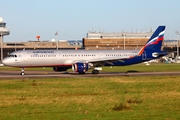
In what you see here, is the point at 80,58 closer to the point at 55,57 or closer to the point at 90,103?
the point at 55,57

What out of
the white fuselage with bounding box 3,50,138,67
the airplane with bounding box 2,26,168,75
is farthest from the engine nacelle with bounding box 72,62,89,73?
the white fuselage with bounding box 3,50,138,67

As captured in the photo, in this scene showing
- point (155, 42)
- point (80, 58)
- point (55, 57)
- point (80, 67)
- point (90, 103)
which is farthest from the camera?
point (155, 42)

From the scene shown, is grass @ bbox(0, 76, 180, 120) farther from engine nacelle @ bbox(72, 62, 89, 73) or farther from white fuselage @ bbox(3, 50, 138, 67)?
white fuselage @ bbox(3, 50, 138, 67)

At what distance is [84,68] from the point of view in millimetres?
52375

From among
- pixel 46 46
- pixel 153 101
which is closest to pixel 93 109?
pixel 153 101

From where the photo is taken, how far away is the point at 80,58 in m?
56.0

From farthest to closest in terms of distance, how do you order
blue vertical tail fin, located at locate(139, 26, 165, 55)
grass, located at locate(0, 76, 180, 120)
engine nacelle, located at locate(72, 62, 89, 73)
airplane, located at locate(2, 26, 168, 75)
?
1. blue vertical tail fin, located at locate(139, 26, 165, 55)
2. airplane, located at locate(2, 26, 168, 75)
3. engine nacelle, located at locate(72, 62, 89, 73)
4. grass, located at locate(0, 76, 180, 120)

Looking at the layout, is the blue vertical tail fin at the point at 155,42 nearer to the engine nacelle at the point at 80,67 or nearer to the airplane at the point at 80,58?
the airplane at the point at 80,58

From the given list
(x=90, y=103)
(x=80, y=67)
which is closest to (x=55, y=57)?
(x=80, y=67)

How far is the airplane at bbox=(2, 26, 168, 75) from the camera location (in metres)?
52.9

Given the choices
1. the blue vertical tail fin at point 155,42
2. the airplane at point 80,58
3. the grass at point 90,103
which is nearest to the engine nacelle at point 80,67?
the airplane at point 80,58

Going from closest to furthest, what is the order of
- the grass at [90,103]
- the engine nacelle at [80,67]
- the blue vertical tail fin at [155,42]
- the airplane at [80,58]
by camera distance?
the grass at [90,103]
the engine nacelle at [80,67]
the airplane at [80,58]
the blue vertical tail fin at [155,42]

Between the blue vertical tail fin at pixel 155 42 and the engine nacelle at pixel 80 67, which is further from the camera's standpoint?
the blue vertical tail fin at pixel 155 42

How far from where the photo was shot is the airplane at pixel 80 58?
52.9 m
